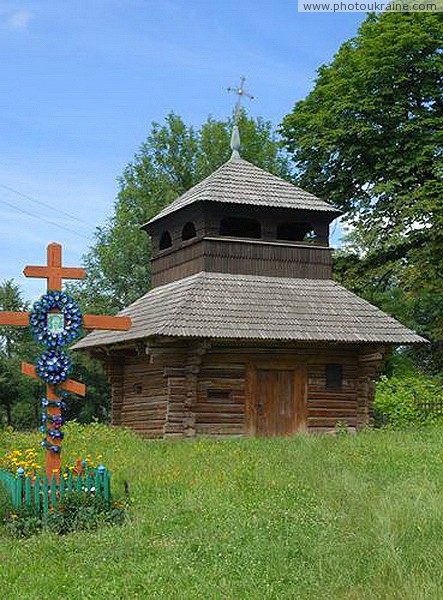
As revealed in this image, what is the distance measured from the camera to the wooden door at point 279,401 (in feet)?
60.8

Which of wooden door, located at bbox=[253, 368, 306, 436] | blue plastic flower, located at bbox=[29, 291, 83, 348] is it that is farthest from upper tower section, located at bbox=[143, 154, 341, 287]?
blue plastic flower, located at bbox=[29, 291, 83, 348]

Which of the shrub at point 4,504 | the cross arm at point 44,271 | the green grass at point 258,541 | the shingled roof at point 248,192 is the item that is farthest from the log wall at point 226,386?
the shrub at point 4,504

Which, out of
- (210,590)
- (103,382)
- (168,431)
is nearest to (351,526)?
(210,590)

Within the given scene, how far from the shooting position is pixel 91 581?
7512 millimetres

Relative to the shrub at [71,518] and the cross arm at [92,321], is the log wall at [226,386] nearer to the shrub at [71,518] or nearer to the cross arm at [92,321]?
the cross arm at [92,321]

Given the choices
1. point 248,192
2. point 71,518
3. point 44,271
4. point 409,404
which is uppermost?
point 248,192

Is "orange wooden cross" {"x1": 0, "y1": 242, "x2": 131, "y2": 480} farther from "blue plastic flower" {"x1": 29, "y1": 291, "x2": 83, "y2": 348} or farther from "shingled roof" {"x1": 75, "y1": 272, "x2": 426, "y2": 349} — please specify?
"shingled roof" {"x1": 75, "y1": 272, "x2": 426, "y2": 349}

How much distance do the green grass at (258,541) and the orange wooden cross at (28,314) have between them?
44.4 inches

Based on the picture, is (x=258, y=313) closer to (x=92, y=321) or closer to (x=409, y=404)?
(x=409, y=404)

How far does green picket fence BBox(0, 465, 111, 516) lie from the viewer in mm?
9680

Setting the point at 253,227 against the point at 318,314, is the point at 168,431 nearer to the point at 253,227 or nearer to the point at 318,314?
the point at 318,314

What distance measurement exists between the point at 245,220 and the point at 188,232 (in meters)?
1.44

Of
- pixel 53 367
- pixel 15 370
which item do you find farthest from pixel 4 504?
pixel 15 370

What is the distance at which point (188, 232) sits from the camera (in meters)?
21.9
